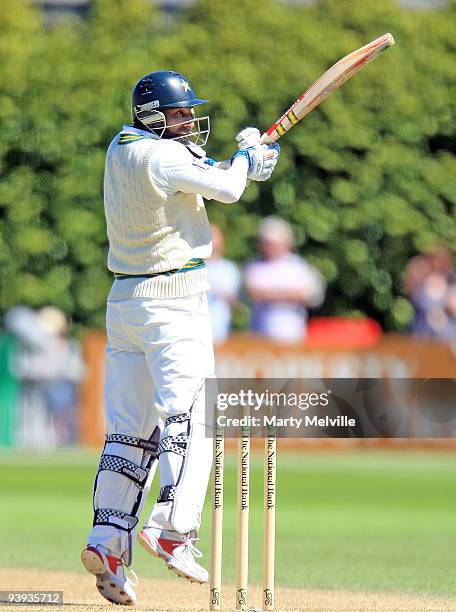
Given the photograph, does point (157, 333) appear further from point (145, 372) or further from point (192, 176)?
point (192, 176)

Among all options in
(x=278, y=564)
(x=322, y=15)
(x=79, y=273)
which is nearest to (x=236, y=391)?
(x=278, y=564)

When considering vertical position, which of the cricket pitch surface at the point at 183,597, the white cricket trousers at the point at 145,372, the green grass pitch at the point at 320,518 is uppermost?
the white cricket trousers at the point at 145,372

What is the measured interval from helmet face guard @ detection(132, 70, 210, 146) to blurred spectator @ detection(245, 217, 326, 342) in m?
8.20

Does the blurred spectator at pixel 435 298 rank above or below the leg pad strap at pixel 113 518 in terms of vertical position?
above

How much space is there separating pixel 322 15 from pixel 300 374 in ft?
14.9

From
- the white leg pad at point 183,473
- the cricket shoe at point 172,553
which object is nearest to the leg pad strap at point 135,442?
the white leg pad at point 183,473

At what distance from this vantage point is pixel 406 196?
1720cm

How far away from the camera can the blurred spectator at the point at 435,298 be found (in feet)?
50.6

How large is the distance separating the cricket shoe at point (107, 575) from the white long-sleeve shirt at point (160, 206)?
1011 millimetres

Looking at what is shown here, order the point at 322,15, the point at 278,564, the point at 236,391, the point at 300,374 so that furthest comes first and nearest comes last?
the point at 322,15, the point at 300,374, the point at 278,564, the point at 236,391

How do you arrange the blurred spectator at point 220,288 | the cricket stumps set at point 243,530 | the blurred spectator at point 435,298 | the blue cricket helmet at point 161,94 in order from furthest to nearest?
the blurred spectator at point 435,298, the blurred spectator at point 220,288, the blue cricket helmet at point 161,94, the cricket stumps set at point 243,530

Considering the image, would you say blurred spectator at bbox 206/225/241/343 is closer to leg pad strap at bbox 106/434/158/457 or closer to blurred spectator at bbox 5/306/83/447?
blurred spectator at bbox 5/306/83/447

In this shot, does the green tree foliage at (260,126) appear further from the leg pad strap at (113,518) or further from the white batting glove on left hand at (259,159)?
the leg pad strap at (113,518)

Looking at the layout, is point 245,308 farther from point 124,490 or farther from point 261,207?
point 124,490
